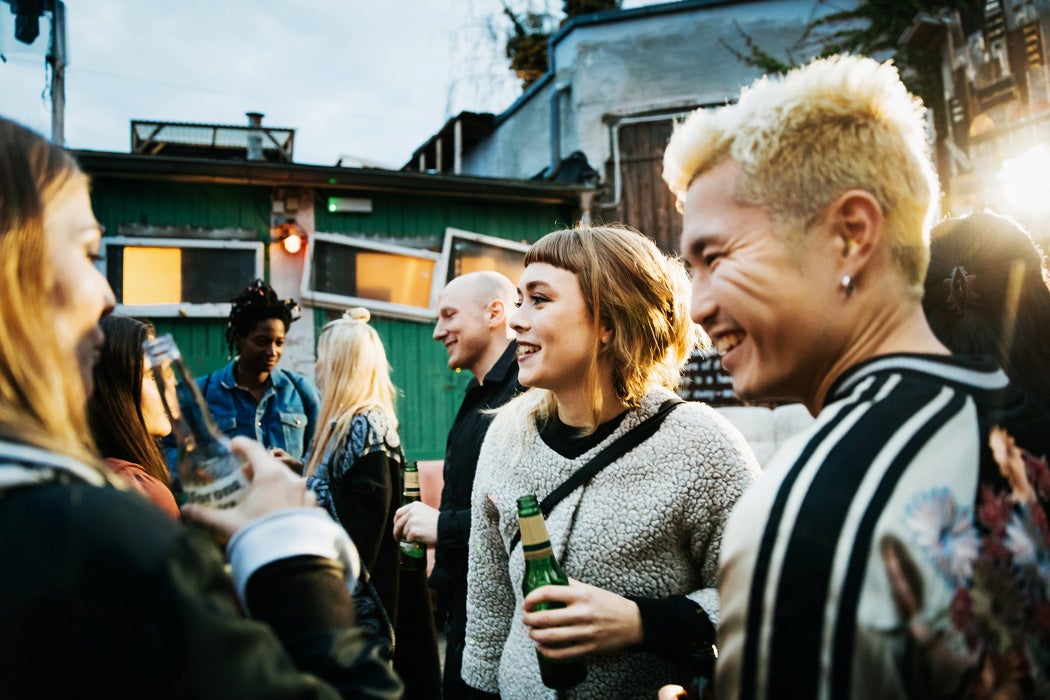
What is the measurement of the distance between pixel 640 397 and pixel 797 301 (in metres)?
1.14

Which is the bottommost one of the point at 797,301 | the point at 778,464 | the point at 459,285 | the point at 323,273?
the point at 778,464

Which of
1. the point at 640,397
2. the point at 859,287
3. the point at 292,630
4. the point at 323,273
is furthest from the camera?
the point at 323,273

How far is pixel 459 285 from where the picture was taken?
4121 mm

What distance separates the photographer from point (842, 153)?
3.99ft

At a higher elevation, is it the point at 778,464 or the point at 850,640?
the point at 778,464

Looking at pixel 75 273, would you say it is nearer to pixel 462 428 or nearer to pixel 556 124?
pixel 462 428

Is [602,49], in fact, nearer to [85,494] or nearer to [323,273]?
[323,273]

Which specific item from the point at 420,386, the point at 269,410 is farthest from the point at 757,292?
the point at 420,386

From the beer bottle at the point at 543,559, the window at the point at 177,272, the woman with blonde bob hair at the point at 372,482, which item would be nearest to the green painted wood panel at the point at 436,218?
the window at the point at 177,272

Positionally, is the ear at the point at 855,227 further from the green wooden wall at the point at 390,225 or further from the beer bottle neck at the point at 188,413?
the green wooden wall at the point at 390,225

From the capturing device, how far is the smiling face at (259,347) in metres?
5.72

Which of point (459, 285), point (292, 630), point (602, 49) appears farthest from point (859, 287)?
point (602, 49)

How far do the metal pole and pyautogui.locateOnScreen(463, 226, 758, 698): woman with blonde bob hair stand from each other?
9874mm

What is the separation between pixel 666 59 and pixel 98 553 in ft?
46.1
